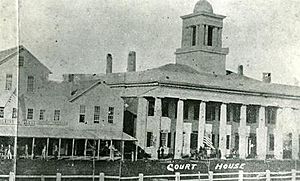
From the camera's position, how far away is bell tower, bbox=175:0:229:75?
3.63 metres

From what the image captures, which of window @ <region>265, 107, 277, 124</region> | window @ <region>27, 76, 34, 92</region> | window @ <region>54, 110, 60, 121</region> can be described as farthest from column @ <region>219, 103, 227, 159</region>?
window @ <region>27, 76, 34, 92</region>

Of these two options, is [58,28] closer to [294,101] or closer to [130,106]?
[130,106]

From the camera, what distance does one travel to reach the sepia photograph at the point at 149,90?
315 cm

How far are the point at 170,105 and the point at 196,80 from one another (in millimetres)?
330

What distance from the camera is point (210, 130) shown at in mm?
3773

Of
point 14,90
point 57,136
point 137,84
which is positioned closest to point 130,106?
point 137,84

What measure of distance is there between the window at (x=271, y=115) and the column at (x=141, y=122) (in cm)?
116

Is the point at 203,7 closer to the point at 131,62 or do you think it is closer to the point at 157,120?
the point at 131,62

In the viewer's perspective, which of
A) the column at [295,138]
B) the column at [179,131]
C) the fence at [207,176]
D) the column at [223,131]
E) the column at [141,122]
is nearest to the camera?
the fence at [207,176]

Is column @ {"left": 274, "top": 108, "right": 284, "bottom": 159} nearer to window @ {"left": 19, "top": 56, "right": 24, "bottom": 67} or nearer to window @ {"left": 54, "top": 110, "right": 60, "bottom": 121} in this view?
window @ {"left": 54, "top": 110, "right": 60, "bottom": 121}

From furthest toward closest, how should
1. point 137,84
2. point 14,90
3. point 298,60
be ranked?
1. point 298,60
2. point 137,84
3. point 14,90

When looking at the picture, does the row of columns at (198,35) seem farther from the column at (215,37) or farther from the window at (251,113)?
the window at (251,113)

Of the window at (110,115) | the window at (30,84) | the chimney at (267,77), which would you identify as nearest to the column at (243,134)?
the chimney at (267,77)

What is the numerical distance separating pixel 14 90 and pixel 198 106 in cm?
134
